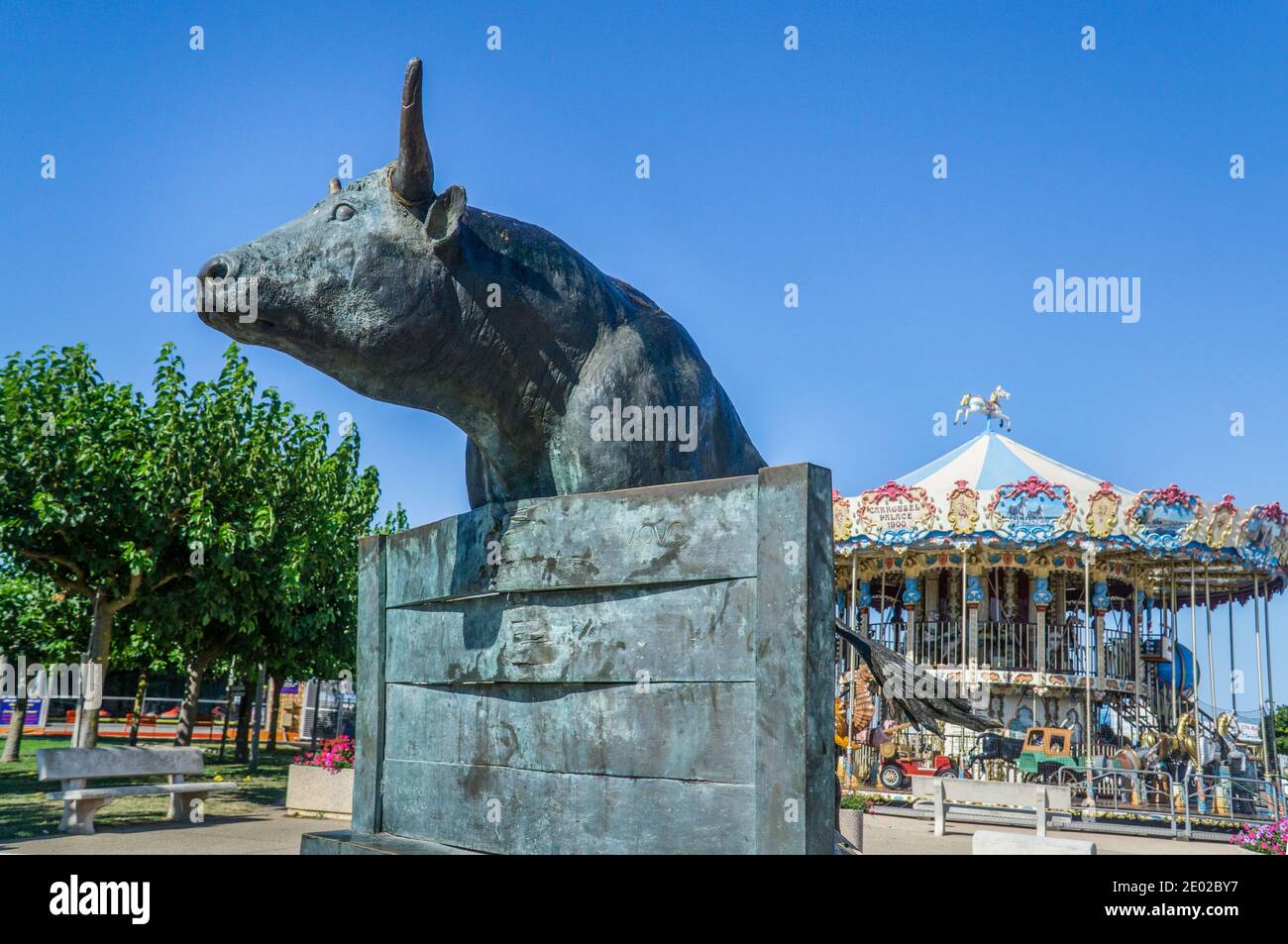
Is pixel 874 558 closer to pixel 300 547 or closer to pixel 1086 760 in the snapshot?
pixel 1086 760

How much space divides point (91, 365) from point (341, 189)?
15.7 m

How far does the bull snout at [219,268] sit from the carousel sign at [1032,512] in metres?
21.2

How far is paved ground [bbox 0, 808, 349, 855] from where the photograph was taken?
37.1 feet

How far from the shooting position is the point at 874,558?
26047mm

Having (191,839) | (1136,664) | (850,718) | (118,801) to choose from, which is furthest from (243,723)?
(1136,664)

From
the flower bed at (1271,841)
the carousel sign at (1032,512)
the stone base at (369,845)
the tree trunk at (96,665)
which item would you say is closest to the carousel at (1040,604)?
the carousel sign at (1032,512)

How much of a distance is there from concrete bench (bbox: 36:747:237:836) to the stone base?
409 inches

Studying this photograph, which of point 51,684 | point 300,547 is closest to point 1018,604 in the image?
point 300,547

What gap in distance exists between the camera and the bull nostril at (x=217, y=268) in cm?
322

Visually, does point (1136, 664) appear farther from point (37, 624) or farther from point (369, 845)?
point (37, 624)

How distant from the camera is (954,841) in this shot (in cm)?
1538

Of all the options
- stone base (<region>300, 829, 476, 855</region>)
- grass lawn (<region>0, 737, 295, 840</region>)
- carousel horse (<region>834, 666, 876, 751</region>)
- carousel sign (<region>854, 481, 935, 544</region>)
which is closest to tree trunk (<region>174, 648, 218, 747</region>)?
grass lawn (<region>0, 737, 295, 840</region>)

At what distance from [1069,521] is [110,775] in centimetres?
1804
